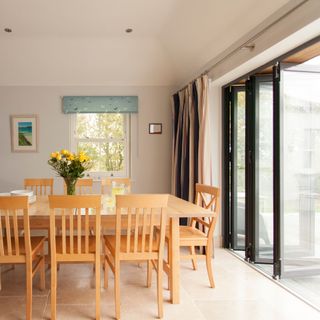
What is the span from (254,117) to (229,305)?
6.52ft

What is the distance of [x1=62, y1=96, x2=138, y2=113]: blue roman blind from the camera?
5.27 m

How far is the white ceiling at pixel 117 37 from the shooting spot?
3377 millimetres

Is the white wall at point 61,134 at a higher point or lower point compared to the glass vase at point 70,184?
higher

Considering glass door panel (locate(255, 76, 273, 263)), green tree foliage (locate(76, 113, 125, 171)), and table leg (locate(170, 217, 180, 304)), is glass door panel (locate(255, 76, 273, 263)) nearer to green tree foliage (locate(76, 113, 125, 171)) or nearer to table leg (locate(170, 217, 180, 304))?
table leg (locate(170, 217, 180, 304))

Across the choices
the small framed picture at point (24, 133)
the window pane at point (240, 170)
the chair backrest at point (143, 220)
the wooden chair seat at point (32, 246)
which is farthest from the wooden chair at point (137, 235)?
the small framed picture at point (24, 133)

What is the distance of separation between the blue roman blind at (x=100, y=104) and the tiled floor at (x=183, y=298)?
2.71 metres

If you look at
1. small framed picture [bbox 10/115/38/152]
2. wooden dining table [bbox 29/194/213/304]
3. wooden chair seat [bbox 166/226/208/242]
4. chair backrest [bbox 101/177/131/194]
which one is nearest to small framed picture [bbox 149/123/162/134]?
chair backrest [bbox 101/177/131/194]

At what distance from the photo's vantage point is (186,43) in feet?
13.9

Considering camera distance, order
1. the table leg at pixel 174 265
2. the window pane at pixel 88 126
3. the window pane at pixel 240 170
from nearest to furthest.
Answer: the table leg at pixel 174 265, the window pane at pixel 240 170, the window pane at pixel 88 126

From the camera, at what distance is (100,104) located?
17.4ft

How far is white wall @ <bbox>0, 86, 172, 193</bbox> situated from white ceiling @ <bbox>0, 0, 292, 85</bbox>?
0.51 ft

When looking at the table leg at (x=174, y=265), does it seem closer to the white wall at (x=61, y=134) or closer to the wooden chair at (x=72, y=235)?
the wooden chair at (x=72, y=235)

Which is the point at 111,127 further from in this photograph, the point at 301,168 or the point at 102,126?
the point at 301,168

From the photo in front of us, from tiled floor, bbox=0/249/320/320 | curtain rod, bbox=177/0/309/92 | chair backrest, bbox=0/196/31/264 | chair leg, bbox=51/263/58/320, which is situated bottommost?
tiled floor, bbox=0/249/320/320
